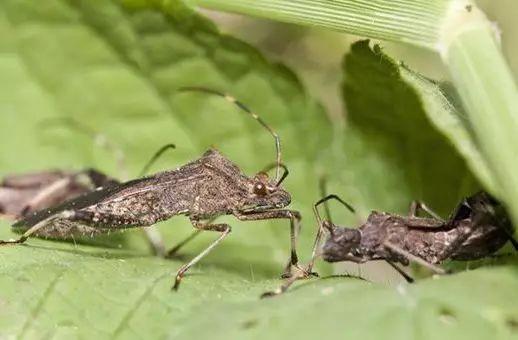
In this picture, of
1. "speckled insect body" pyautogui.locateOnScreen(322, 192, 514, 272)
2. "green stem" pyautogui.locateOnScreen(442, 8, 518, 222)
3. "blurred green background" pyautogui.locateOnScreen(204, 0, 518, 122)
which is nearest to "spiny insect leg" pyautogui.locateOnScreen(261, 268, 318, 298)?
"speckled insect body" pyautogui.locateOnScreen(322, 192, 514, 272)

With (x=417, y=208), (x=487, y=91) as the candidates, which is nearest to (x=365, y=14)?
(x=487, y=91)

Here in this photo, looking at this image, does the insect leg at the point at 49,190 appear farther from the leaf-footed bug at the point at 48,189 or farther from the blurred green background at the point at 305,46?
the blurred green background at the point at 305,46

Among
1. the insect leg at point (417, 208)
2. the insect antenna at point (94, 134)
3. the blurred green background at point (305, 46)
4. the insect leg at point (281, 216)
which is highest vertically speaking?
the insect leg at point (417, 208)

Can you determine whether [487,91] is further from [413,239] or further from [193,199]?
[193,199]

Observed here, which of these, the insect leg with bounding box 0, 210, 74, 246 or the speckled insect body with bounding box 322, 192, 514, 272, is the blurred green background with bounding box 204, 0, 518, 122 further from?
the insect leg with bounding box 0, 210, 74, 246

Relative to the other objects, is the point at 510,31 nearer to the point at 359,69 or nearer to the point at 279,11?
the point at 359,69

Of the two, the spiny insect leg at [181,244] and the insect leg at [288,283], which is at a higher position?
the insect leg at [288,283]

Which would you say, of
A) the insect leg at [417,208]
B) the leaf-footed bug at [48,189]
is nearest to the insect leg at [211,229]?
the leaf-footed bug at [48,189]
